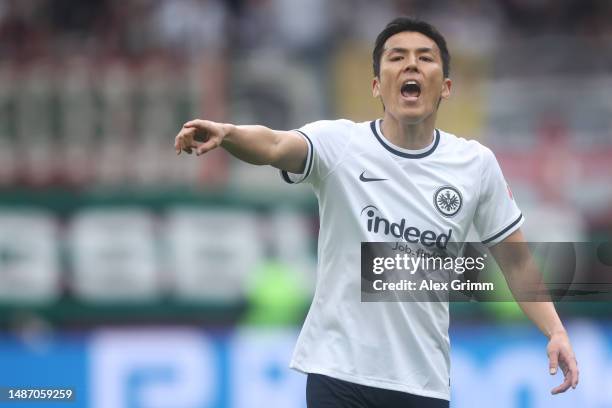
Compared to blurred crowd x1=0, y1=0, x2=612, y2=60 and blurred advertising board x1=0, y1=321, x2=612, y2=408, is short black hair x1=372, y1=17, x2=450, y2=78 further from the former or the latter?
blurred crowd x1=0, y1=0, x2=612, y2=60

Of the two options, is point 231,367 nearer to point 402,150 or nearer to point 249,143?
Result: point 402,150

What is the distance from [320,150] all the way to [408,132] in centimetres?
35

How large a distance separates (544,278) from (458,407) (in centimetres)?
304

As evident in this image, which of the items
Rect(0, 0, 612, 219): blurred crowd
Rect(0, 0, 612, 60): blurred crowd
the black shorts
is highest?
Rect(0, 0, 612, 60): blurred crowd

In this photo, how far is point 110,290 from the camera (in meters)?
9.02

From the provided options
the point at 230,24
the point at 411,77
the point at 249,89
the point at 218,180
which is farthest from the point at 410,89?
the point at 230,24

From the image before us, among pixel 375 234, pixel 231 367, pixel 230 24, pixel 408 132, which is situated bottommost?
pixel 231 367

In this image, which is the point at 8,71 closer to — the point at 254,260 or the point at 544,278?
the point at 254,260

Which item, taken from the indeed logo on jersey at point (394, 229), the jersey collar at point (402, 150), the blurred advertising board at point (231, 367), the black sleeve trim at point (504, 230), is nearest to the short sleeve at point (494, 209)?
the black sleeve trim at point (504, 230)

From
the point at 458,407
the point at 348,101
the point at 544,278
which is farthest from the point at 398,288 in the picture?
the point at 348,101

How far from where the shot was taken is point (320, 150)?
4.66 metres

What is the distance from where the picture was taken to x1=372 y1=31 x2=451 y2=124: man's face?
4672 mm

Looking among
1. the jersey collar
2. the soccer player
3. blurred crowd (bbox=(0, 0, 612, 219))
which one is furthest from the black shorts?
blurred crowd (bbox=(0, 0, 612, 219))

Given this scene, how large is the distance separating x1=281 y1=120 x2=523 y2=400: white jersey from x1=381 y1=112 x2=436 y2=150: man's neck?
1.1 inches
